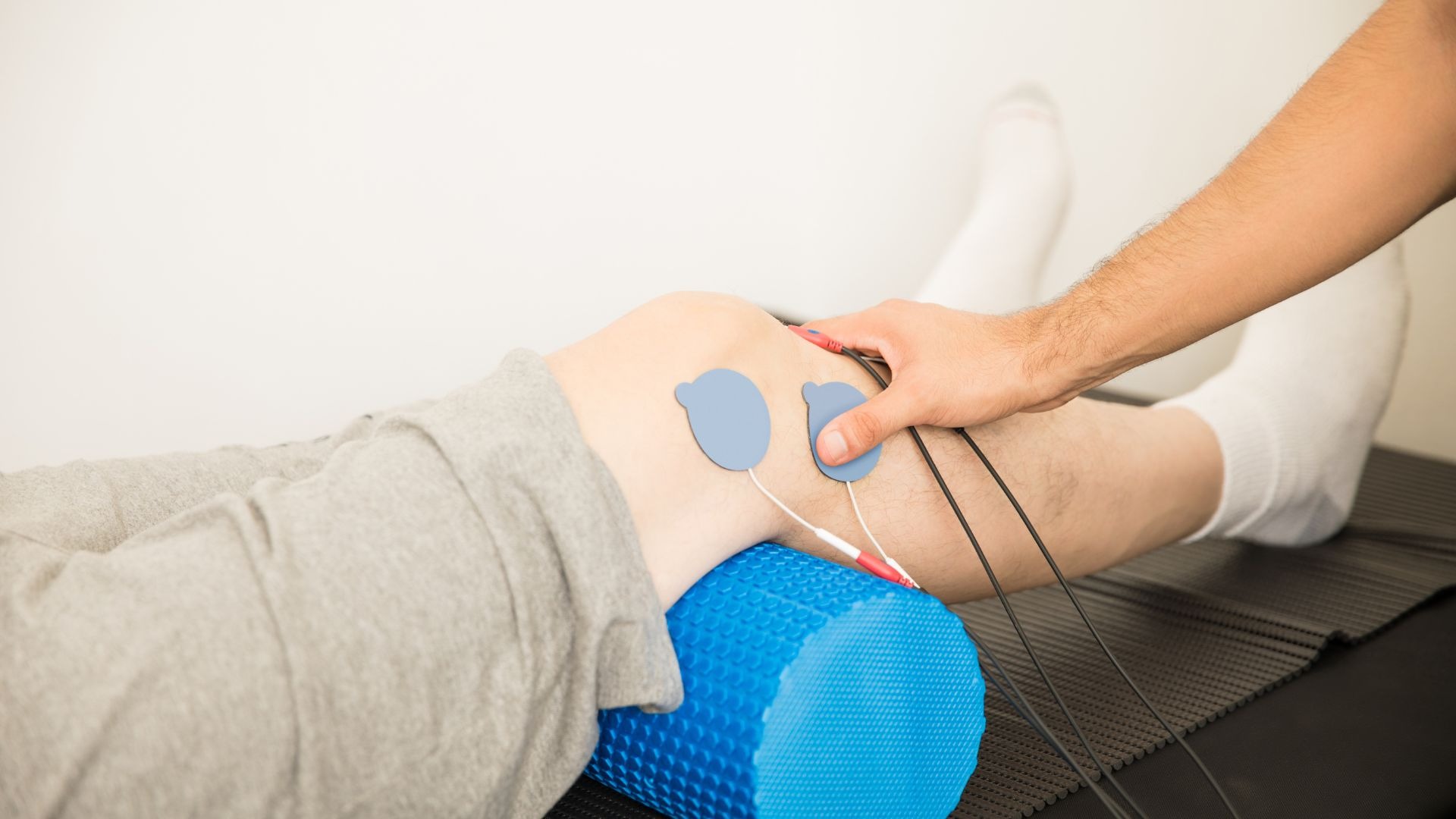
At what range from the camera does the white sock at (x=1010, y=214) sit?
1.65 metres

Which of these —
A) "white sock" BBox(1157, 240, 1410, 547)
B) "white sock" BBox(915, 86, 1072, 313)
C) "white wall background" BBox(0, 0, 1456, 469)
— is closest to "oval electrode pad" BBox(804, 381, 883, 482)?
"white sock" BBox(1157, 240, 1410, 547)

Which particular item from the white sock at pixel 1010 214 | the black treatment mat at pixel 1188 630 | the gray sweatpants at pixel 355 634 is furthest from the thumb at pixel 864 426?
the white sock at pixel 1010 214

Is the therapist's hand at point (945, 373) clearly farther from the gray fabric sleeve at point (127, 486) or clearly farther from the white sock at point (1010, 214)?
the white sock at point (1010, 214)

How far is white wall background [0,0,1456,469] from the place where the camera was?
4.75 ft

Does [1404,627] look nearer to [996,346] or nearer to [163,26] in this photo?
[996,346]

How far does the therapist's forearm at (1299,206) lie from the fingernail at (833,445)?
0.21m

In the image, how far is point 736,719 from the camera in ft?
2.17

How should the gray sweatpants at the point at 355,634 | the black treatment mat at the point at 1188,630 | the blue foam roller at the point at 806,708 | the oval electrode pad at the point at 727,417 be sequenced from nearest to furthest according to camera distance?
the gray sweatpants at the point at 355,634 < the blue foam roller at the point at 806,708 < the oval electrode pad at the point at 727,417 < the black treatment mat at the point at 1188,630

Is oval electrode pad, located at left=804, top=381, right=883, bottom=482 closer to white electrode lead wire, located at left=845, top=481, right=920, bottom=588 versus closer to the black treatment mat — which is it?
white electrode lead wire, located at left=845, top=481, right=920, bottom=588

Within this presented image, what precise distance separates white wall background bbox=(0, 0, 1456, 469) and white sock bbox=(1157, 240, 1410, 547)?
2.88ft

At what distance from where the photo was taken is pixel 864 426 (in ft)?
2.77

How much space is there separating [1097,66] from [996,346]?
178cm

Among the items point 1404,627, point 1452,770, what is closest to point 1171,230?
point 1452,770

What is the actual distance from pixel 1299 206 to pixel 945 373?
32 cm
